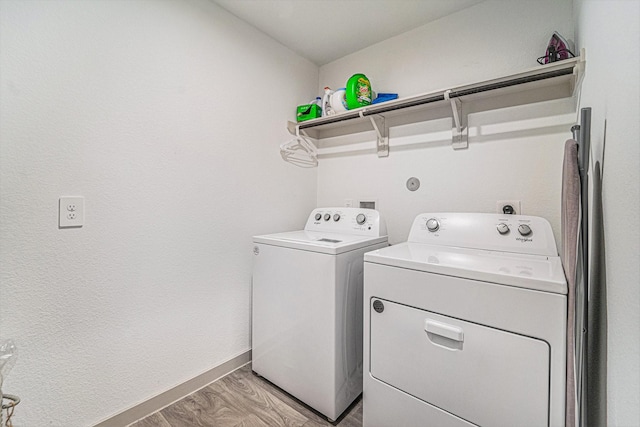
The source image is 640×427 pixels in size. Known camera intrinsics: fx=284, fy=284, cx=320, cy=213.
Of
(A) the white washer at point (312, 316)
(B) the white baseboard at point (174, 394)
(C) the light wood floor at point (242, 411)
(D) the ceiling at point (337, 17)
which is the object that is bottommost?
(C) the light wood floor at point (242, 411)

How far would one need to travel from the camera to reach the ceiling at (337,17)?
5.65 ft

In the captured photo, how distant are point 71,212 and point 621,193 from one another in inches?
72.5

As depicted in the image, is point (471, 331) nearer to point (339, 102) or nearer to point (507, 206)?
point (507, 206)

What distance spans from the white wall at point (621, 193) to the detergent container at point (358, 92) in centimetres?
124

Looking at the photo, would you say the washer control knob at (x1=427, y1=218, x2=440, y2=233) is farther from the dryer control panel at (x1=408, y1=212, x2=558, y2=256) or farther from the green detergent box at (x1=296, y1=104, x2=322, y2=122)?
the green detergent box at (x1=296, y1=104, x2=322, y2=122)

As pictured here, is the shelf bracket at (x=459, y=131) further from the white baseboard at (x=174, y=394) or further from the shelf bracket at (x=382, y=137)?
the white baseboard at (x=174, y=394)

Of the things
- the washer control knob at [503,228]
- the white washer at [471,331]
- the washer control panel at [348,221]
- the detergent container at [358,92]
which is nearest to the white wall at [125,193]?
the washer control panel at [348,221]

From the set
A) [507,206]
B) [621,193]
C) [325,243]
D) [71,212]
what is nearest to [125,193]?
[71,212]

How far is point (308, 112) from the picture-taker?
2.20 metres

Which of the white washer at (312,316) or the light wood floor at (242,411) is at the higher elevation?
the white washer at (312,316)

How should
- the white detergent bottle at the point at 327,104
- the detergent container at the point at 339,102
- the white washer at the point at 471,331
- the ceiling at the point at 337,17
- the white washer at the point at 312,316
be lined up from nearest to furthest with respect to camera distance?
the white washer at the point at 471,331 < the white washer at the point at 312,316 < the ceiling at the point at 337,17 < the detergent container at the point at 339,102 < the white detergent bottle at the point at 327,104

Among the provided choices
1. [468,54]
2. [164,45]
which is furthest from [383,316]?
[164,45]

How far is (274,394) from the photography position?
1.65 m

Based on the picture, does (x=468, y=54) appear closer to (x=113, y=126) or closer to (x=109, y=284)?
(x=113, y=126)
